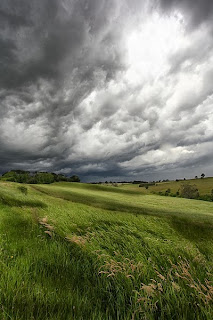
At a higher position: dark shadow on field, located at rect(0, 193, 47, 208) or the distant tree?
dark shadow on field, located at rect(0, 193, 47, 208)

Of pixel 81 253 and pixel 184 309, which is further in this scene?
pixel 81 253

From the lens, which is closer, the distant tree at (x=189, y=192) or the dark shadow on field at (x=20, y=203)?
the dark shadow on field at (x=20, y=203)

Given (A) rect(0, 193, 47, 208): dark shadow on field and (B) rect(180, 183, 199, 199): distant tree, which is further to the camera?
(B) rect(180, 183, 199, 199): distant tree

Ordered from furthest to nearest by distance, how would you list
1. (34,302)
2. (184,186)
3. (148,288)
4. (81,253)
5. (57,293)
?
(184,186)
(81,253)
(57,293)
(148,288)
(34,302)

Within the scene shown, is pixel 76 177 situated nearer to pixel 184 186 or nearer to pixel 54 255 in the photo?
pixel 184 186

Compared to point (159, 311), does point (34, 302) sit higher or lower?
higher

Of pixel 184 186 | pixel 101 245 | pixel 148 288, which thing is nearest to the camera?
pixel 148 288

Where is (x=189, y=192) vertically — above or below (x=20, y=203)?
below

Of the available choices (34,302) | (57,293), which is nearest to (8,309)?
(34,302)

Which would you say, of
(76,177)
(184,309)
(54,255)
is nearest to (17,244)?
(54,255)

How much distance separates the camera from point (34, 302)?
3141 mm

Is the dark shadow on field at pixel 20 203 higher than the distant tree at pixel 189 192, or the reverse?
the dark shadow on field at pixel 20 203

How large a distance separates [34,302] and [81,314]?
2.99 ft

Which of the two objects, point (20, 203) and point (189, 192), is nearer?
point (20, 203)
